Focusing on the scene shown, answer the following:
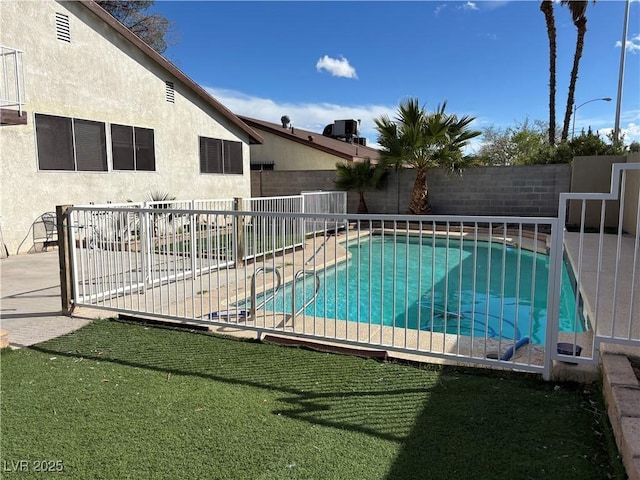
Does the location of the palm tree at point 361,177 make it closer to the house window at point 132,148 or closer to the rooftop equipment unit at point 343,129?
the house window at point 132,148

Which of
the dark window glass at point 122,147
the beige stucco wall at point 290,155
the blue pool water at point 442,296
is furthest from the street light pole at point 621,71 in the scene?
the dark window glass at point 122,147

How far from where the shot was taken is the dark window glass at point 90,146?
1120 cm

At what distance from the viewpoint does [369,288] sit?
364cm

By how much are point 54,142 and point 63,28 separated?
2.92m

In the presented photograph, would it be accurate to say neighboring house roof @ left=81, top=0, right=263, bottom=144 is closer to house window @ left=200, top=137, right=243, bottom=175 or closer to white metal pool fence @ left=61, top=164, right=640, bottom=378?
house window @ left=200, top=137, right=243, bottom=175

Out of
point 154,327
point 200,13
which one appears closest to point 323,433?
point 154,327

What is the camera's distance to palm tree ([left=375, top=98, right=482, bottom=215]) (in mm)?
14008

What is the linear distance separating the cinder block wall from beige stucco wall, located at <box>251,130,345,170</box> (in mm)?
2228

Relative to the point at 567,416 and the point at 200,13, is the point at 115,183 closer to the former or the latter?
the point at 200,13

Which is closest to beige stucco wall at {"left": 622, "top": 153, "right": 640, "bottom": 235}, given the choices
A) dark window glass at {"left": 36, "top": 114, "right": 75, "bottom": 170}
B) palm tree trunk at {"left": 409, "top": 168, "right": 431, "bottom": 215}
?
palm tree trunk at {"left": 409, "top": 168, "right": 431, "bottom": 215}

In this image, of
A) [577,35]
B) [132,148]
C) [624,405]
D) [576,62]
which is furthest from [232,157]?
[624,405]

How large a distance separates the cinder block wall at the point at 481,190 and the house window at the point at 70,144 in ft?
27.5

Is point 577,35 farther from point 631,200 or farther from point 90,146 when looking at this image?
point 90,146

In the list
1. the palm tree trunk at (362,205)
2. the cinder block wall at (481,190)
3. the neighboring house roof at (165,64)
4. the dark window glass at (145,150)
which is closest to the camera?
the neighboring house roof at (165,64)
